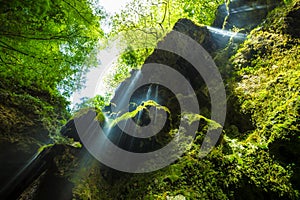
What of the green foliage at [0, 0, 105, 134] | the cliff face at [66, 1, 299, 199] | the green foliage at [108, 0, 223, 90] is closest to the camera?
the green foliage at [0, 0, 105, 134]

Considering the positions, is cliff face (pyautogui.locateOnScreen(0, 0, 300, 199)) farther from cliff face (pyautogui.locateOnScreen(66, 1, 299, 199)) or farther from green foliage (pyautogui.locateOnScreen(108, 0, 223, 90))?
green foliage (pyautogui.locateOnScreen(108, 0, 223, 90))

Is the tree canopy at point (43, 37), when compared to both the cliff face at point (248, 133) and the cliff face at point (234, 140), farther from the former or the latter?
the cliff face at point (248, 133)

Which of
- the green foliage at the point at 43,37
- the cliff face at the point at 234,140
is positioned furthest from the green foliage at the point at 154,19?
the green foliage at the point at 43,37

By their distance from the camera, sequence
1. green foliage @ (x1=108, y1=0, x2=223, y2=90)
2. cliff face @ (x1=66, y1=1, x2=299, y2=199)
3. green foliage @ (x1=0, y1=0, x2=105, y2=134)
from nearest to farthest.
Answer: green foliage @ (x1=0, y1=0, x2=105, y2=134) < cliff face @ (x1=66, y1=1, x2=299, y2=199) < green foliage @ (x1=108, y1=0, x2=223, y2=90)

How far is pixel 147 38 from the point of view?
18.5 metres

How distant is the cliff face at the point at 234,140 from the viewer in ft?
14.4

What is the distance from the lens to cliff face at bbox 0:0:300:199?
439 centimetres

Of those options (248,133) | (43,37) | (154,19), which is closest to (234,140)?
(248,133)

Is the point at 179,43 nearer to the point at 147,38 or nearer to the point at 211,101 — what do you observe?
the point at 211,101

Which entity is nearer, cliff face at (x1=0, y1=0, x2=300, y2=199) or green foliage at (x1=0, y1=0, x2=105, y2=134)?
green foliage at (x1=0, y1=0, x2=105, y2=134)

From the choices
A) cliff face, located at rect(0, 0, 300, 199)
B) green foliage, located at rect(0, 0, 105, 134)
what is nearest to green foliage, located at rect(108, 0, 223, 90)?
cliff face, located at rect(0, 0, 300, 199)

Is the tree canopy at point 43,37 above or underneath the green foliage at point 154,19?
underneath

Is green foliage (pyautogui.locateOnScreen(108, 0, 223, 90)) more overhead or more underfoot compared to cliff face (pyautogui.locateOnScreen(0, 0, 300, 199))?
more overhead

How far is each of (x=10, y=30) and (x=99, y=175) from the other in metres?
4.69
